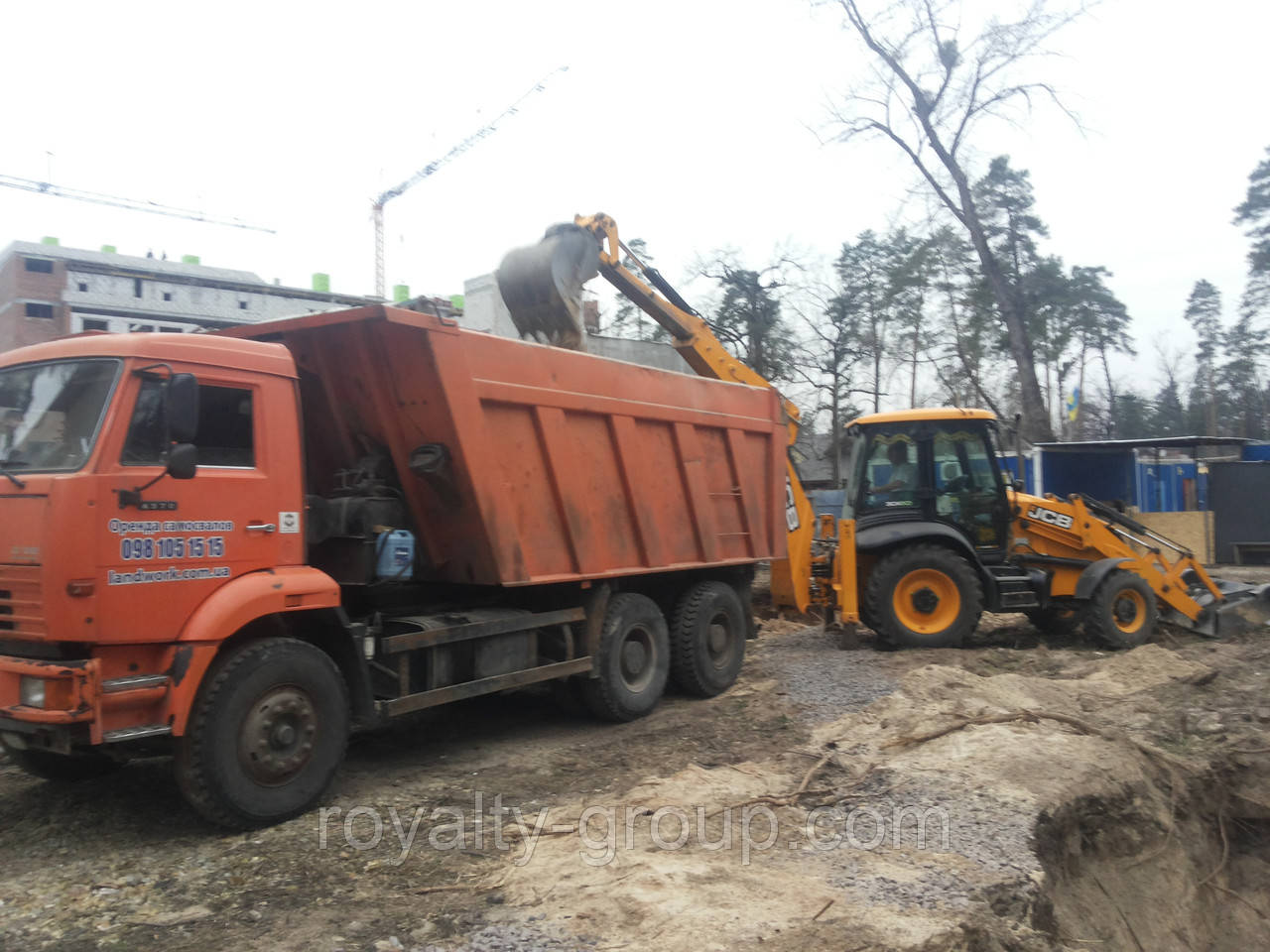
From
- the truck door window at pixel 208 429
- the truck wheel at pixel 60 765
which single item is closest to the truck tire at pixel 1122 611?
the truck door window at pixel 208 429

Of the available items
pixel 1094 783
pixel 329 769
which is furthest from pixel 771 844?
pixel 329 769

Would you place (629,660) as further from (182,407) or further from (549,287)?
(182,407)

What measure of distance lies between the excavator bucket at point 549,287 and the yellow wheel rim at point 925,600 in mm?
4169

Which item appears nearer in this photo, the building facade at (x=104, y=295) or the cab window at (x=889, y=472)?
the cab window at (x=889, y=472)

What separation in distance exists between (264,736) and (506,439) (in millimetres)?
2351

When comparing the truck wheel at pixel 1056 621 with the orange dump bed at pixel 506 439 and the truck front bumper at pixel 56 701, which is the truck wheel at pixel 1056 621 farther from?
the truck front bumper at pixel 56 701

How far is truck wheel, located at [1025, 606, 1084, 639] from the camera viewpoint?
10.0 m

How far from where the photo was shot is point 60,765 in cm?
523

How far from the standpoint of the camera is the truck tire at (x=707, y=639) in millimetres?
7879

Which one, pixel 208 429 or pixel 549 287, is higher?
pixel 549 287

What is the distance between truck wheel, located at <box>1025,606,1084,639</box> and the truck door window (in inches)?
323

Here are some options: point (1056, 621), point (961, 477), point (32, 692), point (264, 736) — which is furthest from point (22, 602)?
point (1056, 621)

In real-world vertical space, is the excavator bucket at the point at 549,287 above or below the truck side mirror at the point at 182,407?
above

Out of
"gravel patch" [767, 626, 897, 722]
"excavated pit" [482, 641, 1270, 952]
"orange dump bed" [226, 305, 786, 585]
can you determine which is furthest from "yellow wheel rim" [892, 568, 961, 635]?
"orange dump bed" [226, 305, 786, 585]
